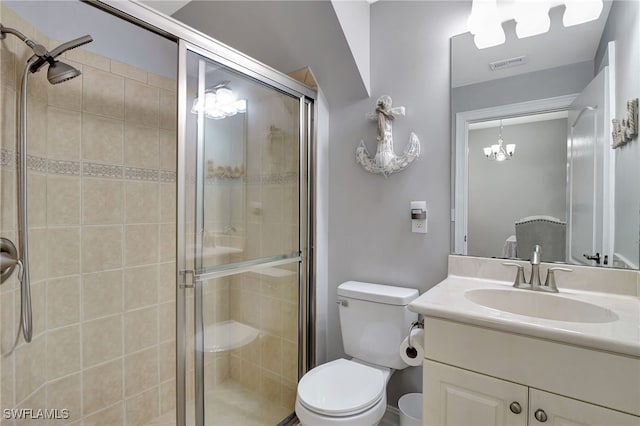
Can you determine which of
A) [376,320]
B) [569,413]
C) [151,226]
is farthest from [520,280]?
[151,226]

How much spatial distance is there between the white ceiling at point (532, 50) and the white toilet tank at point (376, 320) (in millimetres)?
1139

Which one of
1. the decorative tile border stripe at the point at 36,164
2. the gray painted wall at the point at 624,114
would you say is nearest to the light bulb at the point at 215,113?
the decorative tile border stripe at the point at 36,164

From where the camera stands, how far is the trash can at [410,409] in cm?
153

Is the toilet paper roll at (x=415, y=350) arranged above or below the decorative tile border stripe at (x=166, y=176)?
below

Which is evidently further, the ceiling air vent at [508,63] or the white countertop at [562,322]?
the ceiling air vent at [508,63]

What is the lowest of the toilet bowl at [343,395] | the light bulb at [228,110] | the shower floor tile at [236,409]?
the shower floor tile at [236,409]

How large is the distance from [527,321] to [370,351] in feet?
3.00

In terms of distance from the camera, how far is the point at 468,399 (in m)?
1.03

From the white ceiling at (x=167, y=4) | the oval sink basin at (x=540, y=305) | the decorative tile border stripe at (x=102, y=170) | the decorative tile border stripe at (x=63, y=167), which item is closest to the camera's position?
the oval sink basin at (x=540, y=305)

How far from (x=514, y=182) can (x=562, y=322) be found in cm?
73

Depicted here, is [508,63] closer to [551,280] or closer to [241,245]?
[551,280]

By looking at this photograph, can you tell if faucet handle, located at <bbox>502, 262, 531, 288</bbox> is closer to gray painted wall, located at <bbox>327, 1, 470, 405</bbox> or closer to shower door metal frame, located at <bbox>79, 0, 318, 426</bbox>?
gray painted wall, located at <bbox>327, 1, 470, 405</bbox>

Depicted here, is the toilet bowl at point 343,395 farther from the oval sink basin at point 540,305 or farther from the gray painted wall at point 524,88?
the gray painted wall at point 524,88

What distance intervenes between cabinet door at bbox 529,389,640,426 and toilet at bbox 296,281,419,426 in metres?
0.62
